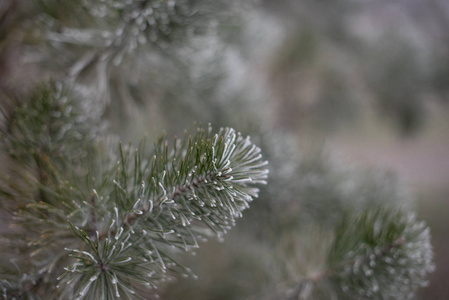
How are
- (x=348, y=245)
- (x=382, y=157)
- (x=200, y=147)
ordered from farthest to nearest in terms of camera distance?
(x=382, y=157), (x=348, y=245), (x=200, y=147)

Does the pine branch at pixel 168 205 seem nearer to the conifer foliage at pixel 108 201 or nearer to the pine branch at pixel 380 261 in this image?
the conifer foliage at pixel 108 201

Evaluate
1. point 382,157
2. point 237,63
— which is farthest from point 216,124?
point 382,157

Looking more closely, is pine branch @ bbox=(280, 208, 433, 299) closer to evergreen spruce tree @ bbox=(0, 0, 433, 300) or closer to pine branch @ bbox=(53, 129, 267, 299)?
evergreen spruce tree @ bbox=(0, 0, 433, 300)

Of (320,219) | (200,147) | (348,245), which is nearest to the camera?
(200,147)

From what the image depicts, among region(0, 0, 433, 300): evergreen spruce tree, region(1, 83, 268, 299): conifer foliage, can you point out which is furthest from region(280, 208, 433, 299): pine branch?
region(1, 83, 268, 299): conifer foliage

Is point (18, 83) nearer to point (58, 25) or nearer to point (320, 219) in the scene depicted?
point (58, 25)

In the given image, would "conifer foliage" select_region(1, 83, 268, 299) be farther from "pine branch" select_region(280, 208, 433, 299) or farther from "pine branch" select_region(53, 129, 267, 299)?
"pine branch" select_region(280, 208, 433, 299)

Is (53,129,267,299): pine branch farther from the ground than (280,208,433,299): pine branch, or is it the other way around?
(280,208,433,299): pine branch

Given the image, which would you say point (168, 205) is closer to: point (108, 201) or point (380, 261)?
point (108, 201)

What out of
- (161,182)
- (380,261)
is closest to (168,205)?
(161,182)
